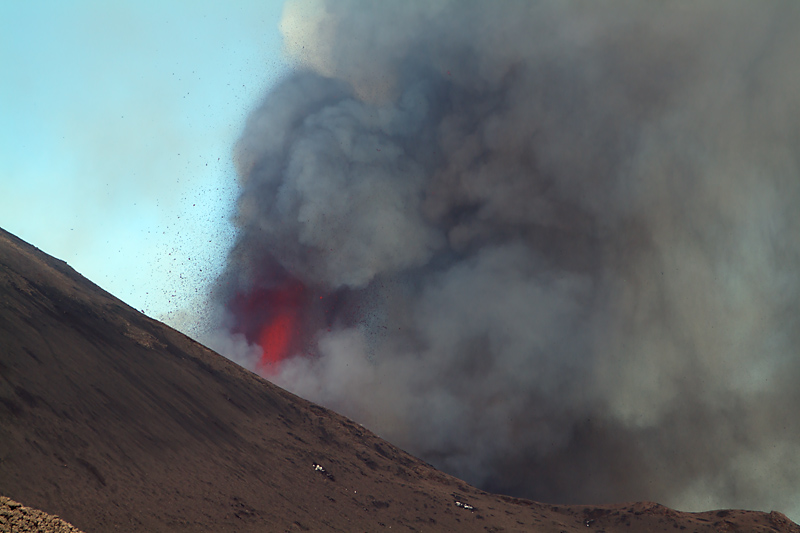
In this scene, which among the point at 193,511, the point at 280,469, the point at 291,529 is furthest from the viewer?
the point at 280,469

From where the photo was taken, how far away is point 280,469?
25125 millimetres

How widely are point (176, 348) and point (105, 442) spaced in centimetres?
1275

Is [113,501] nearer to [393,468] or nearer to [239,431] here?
→ [239,431]

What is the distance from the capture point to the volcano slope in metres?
15.5

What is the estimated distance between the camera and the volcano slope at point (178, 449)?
1546 centimetres

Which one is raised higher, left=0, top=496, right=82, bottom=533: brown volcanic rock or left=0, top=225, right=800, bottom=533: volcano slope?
left=0, top=225, right=800, bottom=533: volcano slope

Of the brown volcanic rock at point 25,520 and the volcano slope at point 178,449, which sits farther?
the volcano slope at point 178,449

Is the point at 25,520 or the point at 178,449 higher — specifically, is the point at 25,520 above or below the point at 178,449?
below

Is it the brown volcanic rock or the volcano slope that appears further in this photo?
the volcano slope

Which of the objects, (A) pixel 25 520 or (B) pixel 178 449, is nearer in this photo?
(A) pixel 25 520

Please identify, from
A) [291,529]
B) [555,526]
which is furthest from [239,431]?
[555,526]

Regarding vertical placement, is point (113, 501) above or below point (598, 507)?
below

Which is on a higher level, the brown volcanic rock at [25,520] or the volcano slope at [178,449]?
the volcano slope at [178,449]

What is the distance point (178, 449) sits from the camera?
21.2m
